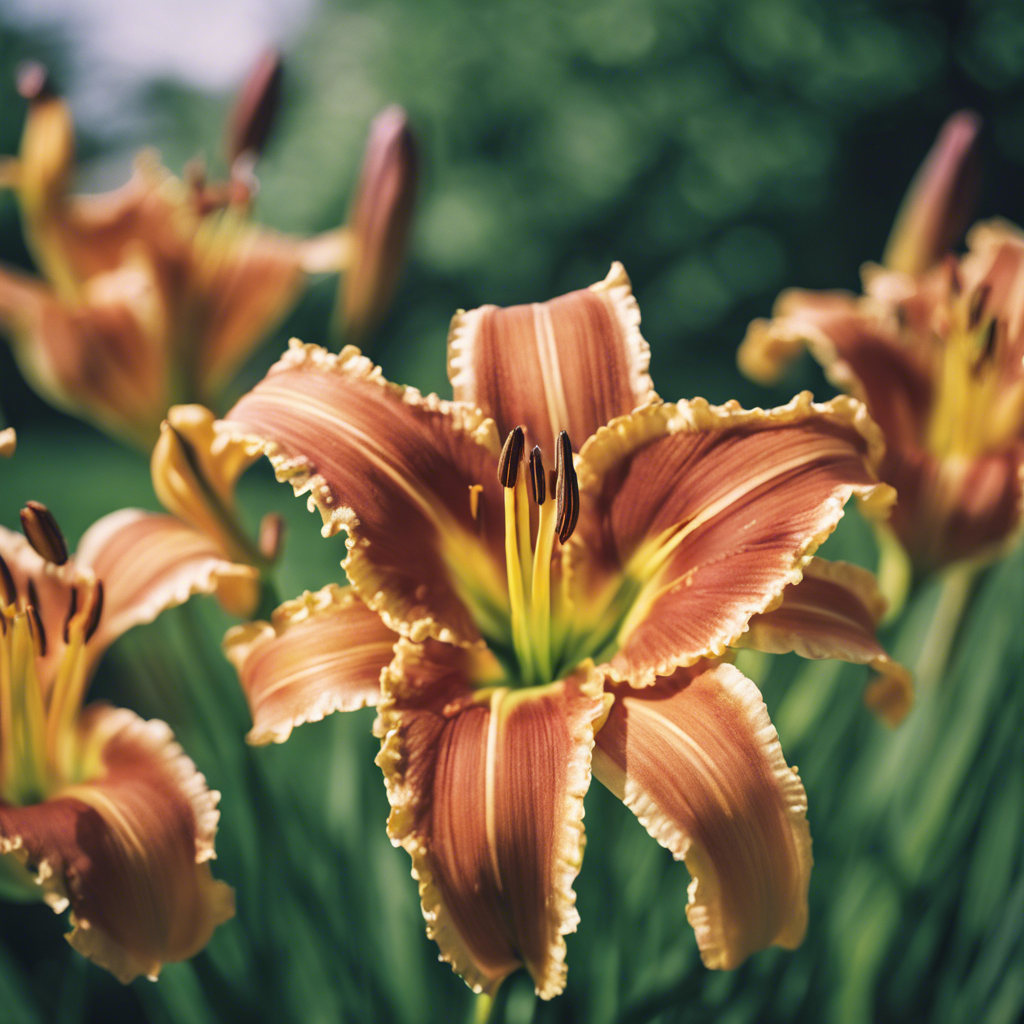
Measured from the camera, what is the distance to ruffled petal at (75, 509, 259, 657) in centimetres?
47

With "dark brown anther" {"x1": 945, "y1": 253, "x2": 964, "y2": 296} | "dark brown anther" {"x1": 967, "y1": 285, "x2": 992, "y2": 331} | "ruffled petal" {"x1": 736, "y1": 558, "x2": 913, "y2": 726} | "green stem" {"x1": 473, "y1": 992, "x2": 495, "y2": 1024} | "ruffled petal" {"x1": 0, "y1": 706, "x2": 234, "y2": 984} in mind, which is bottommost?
"green stem" {"x1": 473, "y1": 992, "x2": 495, "y2": 1024}

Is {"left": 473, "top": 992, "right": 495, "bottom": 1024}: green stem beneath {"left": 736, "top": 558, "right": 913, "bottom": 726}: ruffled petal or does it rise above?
beneath

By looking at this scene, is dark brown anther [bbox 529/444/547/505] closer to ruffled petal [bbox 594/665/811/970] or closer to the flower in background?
ruffled petal [bbox 594/665/811/970]

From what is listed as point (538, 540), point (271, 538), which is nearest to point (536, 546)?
point (538, 540)

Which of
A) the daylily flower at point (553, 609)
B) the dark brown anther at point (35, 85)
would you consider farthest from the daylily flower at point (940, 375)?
the dark brown anther at point (35, 85)

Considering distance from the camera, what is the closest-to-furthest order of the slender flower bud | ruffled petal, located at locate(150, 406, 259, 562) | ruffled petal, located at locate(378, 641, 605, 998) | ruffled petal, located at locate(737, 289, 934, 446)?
ruffled petal, located at locate(378, 641, 605, 998) < ruffled petal, located at locate(150, 406, 259, 562) < ruffled petal, located at locate(737, 289, 934, 446) < the slender flower bud

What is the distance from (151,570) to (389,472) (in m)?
0.14

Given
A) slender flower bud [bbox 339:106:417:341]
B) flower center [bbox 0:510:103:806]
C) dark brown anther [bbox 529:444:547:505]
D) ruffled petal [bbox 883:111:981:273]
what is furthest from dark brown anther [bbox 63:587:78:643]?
ruffled petal [bbox 883:111:981:273]

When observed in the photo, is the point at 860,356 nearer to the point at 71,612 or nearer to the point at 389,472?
the point at 389,472

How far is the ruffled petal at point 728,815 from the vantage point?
391mm

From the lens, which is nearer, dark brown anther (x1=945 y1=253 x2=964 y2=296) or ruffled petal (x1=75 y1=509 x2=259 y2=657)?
ruffled petal (x1=75 y1=509 x2=259 y2=657)

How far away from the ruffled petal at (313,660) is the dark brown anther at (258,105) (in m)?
0.45

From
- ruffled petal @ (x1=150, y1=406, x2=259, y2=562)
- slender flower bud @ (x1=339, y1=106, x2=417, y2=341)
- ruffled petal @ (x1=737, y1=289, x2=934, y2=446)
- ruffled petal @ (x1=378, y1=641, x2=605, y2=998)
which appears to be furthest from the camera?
slender flower bud @ (x1=339, y1=106, x2=417, y2=341)

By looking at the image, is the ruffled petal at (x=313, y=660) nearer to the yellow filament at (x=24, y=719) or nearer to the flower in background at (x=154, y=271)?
the yellow filament at (x=24, y=719)
